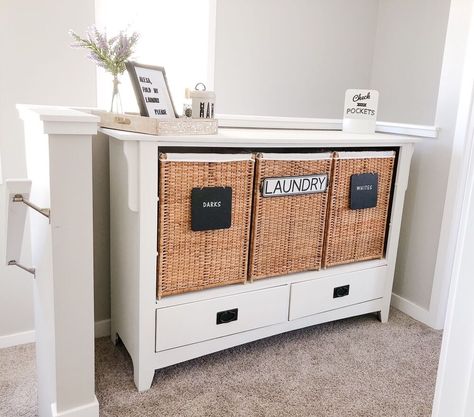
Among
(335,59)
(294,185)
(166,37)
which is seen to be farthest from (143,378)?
(335,59)

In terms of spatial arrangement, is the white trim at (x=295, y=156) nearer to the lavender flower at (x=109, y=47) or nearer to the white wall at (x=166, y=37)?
the lavender flower at (x=109, y=47)

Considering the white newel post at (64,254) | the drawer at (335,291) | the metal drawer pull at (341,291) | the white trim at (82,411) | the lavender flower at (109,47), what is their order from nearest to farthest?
the white newel post at (64,254) → the white trim at (82,411) → the lavender flower at (109,47) → the drawer at (335,291) → the metal drawer pull at (341,291)

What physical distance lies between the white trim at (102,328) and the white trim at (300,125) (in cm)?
108

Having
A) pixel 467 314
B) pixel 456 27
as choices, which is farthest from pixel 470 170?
pixel 456 27

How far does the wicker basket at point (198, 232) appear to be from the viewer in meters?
1.57

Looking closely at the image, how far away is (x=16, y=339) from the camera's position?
2023mm

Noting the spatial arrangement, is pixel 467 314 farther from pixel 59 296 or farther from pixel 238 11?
pixel 238 11

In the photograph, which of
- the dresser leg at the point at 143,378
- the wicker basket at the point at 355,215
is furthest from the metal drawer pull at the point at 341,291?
the dresser leg at the point at 143,378

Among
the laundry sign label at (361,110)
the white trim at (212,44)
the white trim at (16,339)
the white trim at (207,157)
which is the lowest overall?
the white trim at (16,339)

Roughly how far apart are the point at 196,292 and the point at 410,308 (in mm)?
1262

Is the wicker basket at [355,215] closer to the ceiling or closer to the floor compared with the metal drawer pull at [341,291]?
closer to the ceiling

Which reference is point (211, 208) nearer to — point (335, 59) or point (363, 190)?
point (363, 190)

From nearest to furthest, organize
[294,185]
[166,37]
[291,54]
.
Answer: [294,185] < [166,37] < [291,54]

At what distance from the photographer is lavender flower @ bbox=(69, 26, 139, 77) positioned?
159 cm
